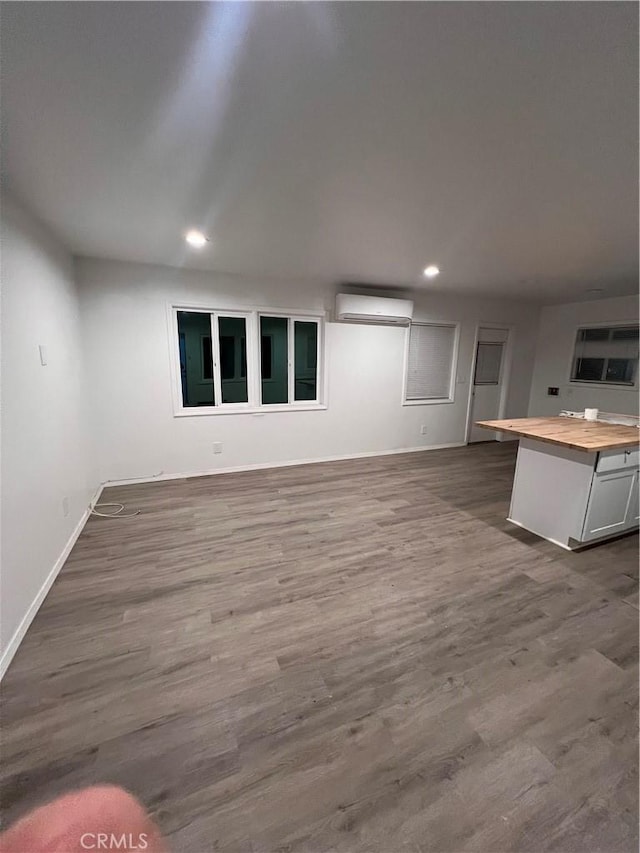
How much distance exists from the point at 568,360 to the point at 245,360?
5.42 meters

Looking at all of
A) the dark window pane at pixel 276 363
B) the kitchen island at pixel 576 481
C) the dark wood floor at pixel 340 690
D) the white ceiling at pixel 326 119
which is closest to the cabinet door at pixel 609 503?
the kitchen island at pixel 576 481

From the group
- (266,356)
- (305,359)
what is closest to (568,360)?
(305,359)

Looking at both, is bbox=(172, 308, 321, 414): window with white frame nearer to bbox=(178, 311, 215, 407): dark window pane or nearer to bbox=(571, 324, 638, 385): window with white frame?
bbox=(178, 311, 215, 407): dark window pane

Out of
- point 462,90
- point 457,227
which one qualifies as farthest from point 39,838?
point 457,227

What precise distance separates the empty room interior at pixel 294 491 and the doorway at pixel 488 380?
6.30ft

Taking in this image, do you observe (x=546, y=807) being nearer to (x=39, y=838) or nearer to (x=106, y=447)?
(x=39, y=838)

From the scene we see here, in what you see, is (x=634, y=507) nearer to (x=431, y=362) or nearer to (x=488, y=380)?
(x=431, y=362)

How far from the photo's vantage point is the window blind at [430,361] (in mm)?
5379

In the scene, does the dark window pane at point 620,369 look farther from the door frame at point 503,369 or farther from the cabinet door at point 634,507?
the cabinet door at point 634,507

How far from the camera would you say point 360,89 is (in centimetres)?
125

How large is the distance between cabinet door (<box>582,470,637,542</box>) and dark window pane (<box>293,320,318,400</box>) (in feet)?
11.0

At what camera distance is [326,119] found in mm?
1420

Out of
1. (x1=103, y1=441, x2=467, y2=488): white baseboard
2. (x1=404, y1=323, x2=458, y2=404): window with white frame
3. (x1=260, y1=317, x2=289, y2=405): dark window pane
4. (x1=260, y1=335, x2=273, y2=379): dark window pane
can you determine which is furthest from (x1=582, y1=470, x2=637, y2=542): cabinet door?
(x1=260, y1=335, x2=273, y2=379): dark window pane

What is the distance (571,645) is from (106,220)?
4.10 m
